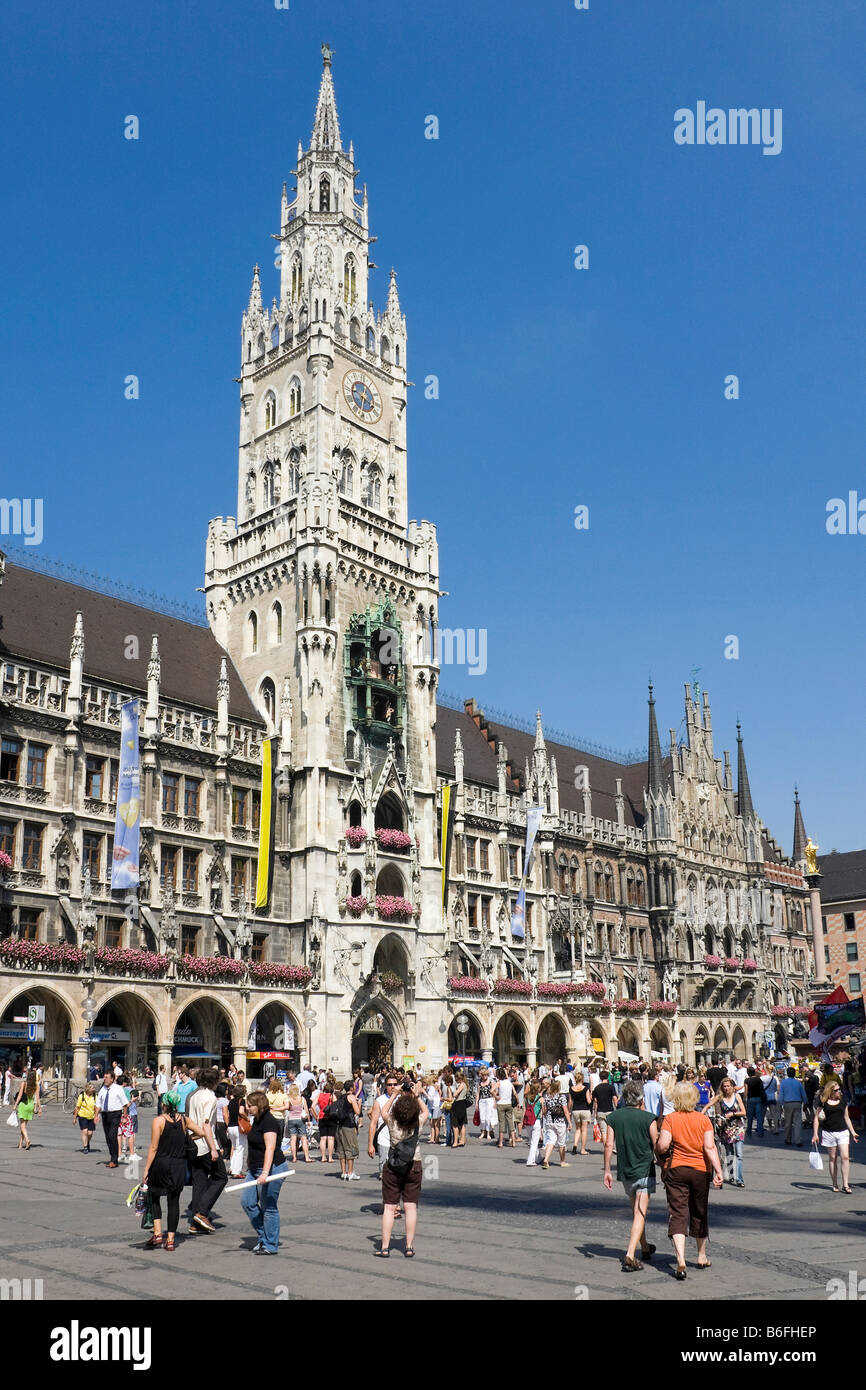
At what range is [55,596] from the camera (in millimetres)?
49562

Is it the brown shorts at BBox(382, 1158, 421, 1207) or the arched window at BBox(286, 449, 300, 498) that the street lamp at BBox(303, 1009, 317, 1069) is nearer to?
the arched window at BBox(286, 449, 300, 498)

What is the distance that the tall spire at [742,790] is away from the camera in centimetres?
8262

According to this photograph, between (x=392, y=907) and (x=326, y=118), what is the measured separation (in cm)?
4051

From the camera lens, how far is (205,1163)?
46.0 ft

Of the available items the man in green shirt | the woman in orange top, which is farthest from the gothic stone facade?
the woman in orange top

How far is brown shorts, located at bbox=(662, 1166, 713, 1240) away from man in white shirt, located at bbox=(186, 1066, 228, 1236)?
4.94 meters

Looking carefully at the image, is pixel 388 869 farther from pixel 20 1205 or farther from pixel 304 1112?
pixel 20 1205

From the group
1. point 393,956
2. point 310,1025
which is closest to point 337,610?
point 393,956

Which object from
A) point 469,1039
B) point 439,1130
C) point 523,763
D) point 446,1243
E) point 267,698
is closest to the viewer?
point 446,1243

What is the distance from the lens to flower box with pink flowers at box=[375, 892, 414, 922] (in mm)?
50938

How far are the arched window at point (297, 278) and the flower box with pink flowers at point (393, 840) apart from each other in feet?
88.5

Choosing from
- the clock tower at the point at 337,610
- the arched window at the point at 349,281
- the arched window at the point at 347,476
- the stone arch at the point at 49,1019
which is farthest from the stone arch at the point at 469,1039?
the arched window at the point at 349,281

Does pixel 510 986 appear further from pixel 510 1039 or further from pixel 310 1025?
pixel 310 1025

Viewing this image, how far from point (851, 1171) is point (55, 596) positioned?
121 feet
